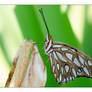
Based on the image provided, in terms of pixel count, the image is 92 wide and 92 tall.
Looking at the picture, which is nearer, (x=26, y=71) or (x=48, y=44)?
(x=26, y=71)

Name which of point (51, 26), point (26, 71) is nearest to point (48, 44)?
point (51, 26)

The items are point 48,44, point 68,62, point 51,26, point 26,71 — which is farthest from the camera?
point 68,62

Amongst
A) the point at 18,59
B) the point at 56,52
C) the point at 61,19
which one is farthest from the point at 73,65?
the point at 18,59

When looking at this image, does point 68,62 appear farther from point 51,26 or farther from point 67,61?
point 51,26

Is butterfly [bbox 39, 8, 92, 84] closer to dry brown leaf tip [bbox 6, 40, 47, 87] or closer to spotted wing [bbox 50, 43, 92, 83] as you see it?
spotted wing [bbox 50, 43, 92, 83]

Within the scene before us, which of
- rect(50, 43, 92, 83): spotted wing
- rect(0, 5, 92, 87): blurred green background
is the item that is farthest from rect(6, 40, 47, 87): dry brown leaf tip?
rect(50, 43, 92, 83): spotted wing

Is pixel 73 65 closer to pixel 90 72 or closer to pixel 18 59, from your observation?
pixel 90 72
